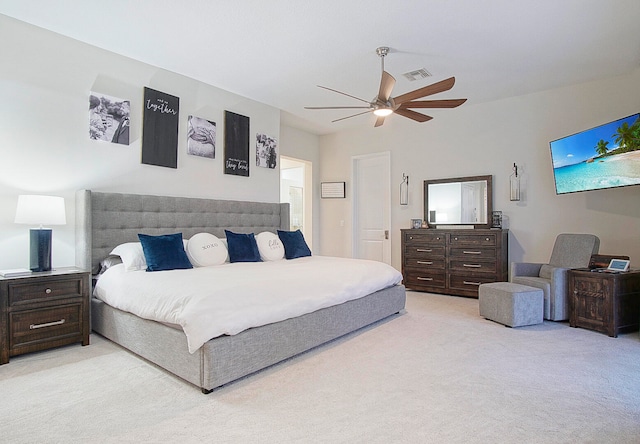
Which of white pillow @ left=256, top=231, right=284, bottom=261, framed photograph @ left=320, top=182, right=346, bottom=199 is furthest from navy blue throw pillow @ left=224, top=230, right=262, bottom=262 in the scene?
framed photograph @ left=320, top=182, right=346, bottom=199

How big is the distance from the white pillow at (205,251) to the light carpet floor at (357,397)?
3.64ft

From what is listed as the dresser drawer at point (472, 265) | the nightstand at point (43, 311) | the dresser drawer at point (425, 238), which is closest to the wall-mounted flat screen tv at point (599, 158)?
the dresser drawer at point (472, 265)

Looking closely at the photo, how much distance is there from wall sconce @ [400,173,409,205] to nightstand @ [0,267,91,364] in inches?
191

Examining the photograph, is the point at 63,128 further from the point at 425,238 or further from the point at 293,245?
the point at 425,238

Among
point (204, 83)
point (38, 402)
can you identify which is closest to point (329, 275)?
point (38, 402)

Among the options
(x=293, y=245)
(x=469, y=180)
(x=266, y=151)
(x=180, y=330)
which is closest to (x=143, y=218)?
(x=293, y=245)

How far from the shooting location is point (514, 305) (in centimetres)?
376

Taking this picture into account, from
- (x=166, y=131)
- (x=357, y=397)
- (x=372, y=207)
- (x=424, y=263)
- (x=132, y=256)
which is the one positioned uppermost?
(x=166, y=131)

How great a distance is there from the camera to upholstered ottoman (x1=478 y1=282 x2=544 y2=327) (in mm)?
3773

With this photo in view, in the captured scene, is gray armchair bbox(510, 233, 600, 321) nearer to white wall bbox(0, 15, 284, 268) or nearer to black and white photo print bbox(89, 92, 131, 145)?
white wall bbox(0, 15, 284, 268)

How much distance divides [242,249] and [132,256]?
4.01ft

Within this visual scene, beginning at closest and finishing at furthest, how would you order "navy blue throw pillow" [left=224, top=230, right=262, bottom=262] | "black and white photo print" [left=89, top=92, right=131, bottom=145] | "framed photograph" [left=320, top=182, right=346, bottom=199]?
"black and white photo print" [left=89, top=92, right=131, bottom=145] < "navy blue throw pillow" [left=224, top=230, right=262, bottom=262] < "framed photograph" [left=320, top=182, right=346, bottom=199]

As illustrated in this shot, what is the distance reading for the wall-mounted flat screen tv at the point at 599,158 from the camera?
3.61 meters

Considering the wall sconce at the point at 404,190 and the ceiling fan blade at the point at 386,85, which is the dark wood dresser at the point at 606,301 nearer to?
the ceiling fan blade at the point at 386,85
